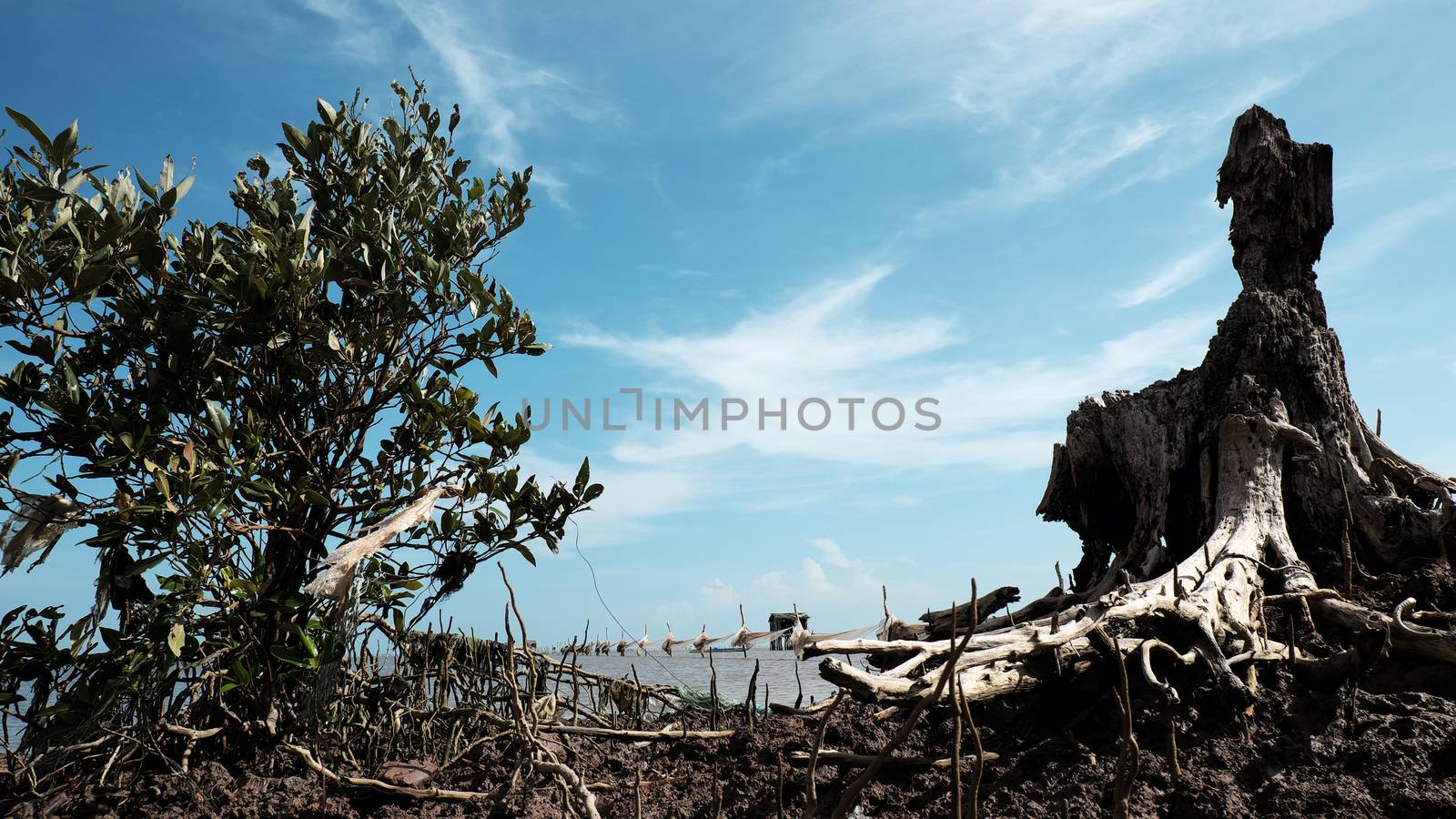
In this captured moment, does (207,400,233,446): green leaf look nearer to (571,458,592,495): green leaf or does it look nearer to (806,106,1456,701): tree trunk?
(571,458,592,495): green leaf

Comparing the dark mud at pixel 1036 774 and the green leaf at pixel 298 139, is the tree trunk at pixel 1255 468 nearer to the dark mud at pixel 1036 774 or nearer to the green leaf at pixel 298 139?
the dark mud at pixel 1036 774

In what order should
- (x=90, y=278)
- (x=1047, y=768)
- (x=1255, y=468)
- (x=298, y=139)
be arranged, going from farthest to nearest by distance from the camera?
1. (x=1255, y=468)
2. (x=298, y=139)
3. (x=1047, y=768)
4. (x=90, y=278)

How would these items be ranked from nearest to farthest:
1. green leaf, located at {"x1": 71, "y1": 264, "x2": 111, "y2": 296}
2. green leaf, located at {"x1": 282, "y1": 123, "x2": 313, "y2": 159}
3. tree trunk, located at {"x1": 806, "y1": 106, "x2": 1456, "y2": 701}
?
green leaf, located at {"x1": 71, "y1": 264, "x2": 111, "y2": 296}
green leaf, located at {"x1": 282, "y1": 123, "x2": 313, "y2": 159}
tree trunk, located at {"x1": 806, "y1": 106, "x2": 1456, "y2": 701}

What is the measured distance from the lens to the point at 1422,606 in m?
5.41

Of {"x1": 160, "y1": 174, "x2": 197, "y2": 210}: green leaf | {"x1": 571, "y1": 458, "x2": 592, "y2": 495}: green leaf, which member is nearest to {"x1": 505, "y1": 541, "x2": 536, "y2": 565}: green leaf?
{"x1": 571, "y1": 458, "x2": 592, "y2": 495}: green leaf

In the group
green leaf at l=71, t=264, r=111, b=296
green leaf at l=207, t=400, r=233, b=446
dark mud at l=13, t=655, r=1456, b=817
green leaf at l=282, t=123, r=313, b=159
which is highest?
green leaf at l=282, t=123, r=313, b=159

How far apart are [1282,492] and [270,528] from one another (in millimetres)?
6170

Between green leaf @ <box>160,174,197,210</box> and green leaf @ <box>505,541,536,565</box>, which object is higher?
green leaf @ <box>160,174,197,210</box>

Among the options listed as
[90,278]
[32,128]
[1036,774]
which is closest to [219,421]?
[90,278]

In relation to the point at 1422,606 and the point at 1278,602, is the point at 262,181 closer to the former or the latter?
the point at 1278,602

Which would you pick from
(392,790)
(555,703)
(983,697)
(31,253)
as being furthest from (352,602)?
(983,697)

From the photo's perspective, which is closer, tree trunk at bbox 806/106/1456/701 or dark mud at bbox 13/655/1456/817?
dark mud at bbox 13/655/1456/817

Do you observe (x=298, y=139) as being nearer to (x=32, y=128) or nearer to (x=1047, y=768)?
(x=32, y=128)

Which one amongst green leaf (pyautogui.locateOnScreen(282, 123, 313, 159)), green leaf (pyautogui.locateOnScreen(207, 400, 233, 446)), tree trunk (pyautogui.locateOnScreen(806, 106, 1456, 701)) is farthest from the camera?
tree trunk (pyautogui.locateOnScreen(806, 106, 1456, 701))
